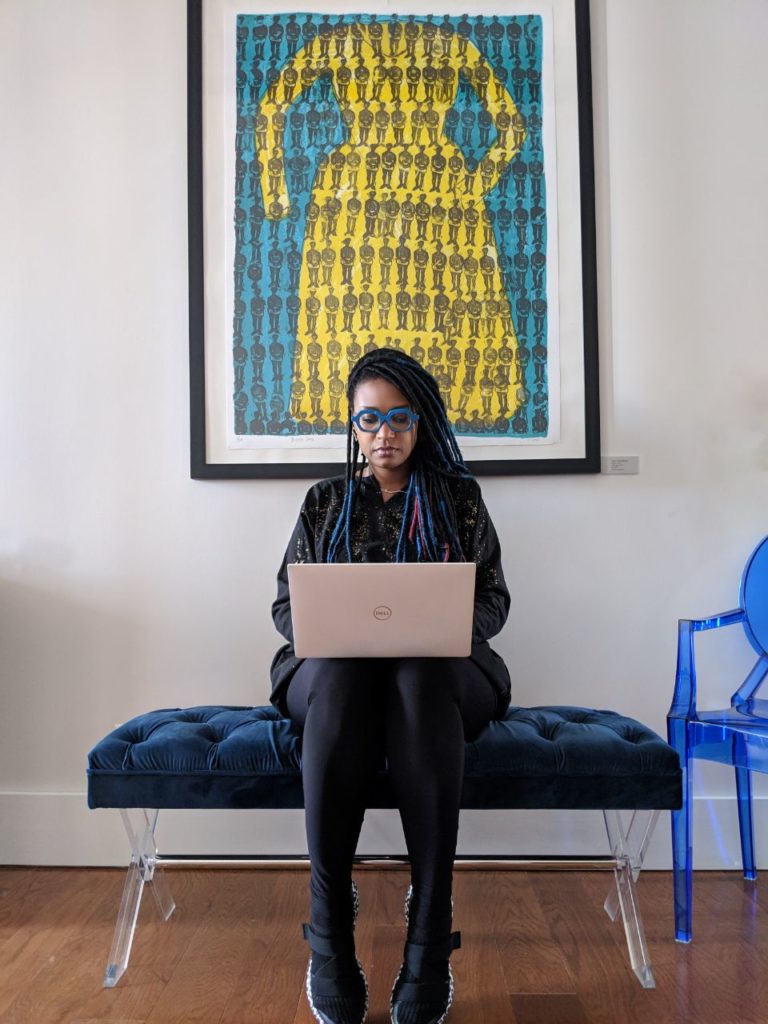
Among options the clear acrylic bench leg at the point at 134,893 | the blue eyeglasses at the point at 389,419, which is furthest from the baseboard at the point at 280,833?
the blue eyeglasses at the point at 389,419

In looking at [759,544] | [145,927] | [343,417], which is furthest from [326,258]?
[145,927]

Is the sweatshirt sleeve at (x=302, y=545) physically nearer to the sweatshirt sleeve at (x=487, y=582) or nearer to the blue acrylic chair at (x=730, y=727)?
the sweatshirt sleeve at (x=487, y=582)

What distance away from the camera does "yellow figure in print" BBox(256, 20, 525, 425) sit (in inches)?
96.0

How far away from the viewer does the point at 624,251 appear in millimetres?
2461

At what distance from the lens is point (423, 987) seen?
1.50m

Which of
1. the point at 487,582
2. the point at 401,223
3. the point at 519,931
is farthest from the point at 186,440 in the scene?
the point at 519,931

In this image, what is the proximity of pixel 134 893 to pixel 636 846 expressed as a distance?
1095 millimetres

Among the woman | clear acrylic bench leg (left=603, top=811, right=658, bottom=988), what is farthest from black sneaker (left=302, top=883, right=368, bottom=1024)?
clear acrylic bench leg (left=603, top=811, right=658, bottom=988)

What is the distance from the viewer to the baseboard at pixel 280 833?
2398mm

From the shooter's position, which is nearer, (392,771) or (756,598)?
(392,771)

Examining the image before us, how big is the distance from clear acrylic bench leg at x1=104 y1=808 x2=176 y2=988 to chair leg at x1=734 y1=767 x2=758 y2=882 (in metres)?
1.42

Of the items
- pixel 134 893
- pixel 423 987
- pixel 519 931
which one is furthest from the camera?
pixel 519 931

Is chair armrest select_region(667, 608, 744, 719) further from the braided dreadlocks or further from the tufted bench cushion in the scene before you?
the braided dreadlocks

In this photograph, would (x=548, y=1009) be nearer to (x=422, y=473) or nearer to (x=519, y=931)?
(x=519, y=931)
